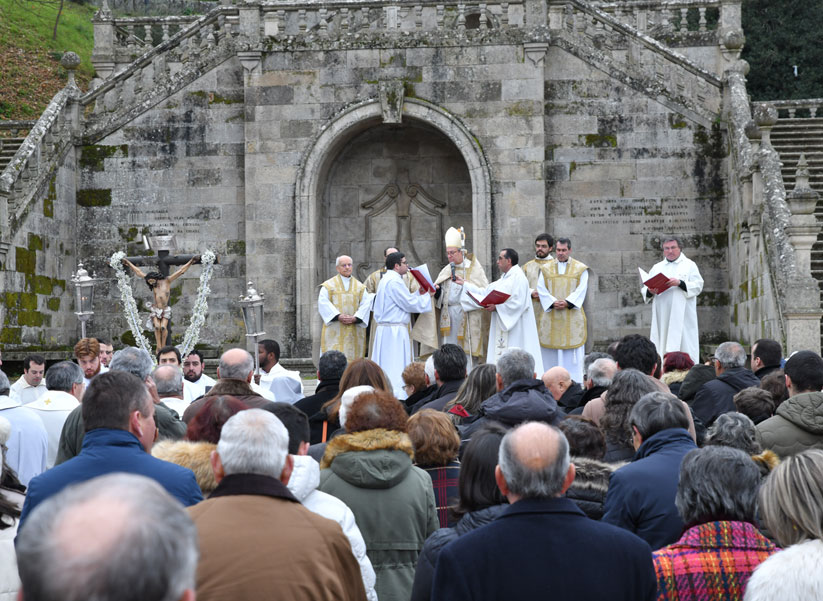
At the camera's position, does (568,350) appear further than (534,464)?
Yes

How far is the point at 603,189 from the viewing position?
17.5 metres

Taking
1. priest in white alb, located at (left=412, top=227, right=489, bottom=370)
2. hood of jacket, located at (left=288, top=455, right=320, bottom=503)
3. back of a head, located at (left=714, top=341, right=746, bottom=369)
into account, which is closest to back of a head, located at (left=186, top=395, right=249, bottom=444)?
hood of jacket, located at (left=288, top=455, right=320, bottom=503)

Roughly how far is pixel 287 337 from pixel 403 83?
4304 mm

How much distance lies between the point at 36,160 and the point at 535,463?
15.4 metres

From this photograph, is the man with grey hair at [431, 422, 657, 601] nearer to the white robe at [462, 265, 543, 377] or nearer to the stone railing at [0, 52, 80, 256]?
the white robe at [462, 265, 543, 377]

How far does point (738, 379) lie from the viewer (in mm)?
8039

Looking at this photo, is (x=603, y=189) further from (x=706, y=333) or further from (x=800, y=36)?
(x=800, y=36)

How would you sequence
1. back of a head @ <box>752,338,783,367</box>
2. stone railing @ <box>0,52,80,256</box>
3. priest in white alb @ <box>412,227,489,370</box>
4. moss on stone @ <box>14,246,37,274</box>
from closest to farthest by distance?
back of a head @ <box>752,338,783,367</box> → priest in white alb @ <box>412,227,489,370</box> → stone railing @ <box>0,52,80,256</box> → moss on stone @ <box>14,246,37,274</box>

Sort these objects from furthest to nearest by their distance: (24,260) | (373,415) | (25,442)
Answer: (24,260) < (25,442) < (373,415)

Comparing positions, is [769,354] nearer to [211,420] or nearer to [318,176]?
[211,420]

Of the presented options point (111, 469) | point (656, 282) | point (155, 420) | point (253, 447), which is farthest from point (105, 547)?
A: point (656, 282)

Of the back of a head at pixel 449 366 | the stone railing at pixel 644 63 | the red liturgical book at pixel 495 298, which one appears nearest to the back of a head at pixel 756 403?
the back of a head at pixel 449 366

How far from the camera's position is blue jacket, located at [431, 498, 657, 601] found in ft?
11.3

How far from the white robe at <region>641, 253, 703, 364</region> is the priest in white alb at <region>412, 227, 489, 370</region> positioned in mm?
2228
